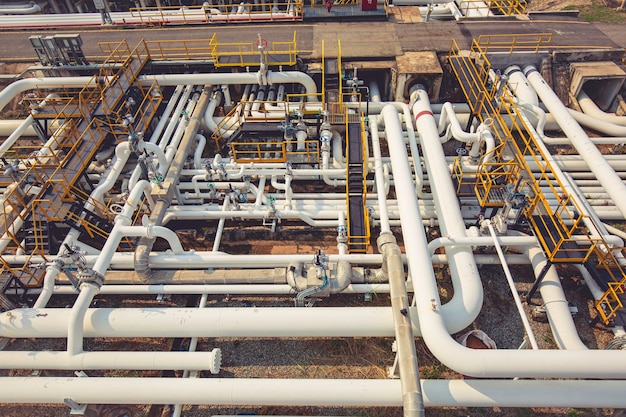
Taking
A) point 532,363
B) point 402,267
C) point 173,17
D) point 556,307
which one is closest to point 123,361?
point 402,267

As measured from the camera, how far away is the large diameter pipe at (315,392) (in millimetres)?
8617

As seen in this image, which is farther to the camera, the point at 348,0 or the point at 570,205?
the point at 348,0

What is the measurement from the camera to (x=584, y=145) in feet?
43.6

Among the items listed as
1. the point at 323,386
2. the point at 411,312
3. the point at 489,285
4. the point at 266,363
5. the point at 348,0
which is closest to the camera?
the point at 323,386

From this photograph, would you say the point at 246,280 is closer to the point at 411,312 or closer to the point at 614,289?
the point at 411,312

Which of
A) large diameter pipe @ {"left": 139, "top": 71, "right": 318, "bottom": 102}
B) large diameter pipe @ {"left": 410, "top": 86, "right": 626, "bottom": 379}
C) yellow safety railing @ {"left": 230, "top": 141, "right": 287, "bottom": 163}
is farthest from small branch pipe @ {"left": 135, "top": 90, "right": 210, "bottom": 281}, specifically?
large diameter pipe @ {"left": 410, "top": 86, "right": 626, "bottom": 379}

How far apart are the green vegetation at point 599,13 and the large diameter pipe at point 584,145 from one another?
1195 centimetres

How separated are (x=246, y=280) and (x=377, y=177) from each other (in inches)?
212

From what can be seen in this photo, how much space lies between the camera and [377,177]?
1270 cm

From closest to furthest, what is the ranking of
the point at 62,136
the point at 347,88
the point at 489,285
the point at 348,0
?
the point at 489,285 → the point at 62,136 → the point at 347,88 → the point at 348,0

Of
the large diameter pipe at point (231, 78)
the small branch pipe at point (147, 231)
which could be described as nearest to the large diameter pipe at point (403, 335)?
the small branch pipe at point (147, 231)

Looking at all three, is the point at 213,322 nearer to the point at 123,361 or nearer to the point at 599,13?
Result: the point at 123,361

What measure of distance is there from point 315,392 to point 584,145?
12.2 meters

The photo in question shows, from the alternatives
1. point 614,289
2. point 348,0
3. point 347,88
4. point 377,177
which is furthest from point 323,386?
point 348,0
